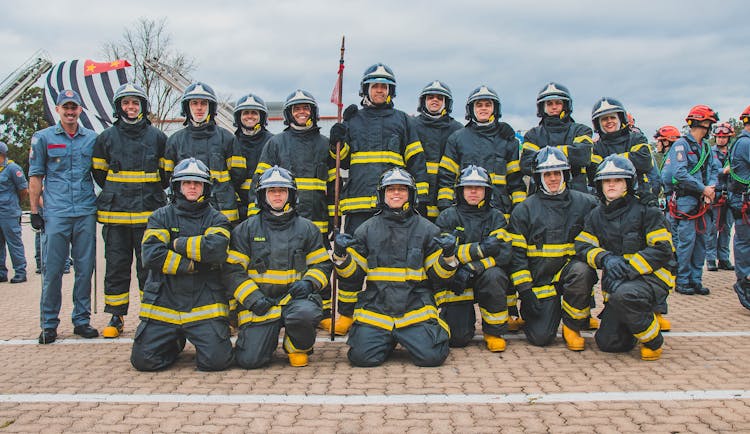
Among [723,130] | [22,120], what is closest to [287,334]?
[723,130]

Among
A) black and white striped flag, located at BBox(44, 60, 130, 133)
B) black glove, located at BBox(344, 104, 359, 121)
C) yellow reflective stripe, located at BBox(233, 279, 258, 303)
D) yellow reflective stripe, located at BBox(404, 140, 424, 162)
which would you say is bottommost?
yellow reflective stripe, located at BBox(233, 279, 258, 303)

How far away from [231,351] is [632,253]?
11.8 feet

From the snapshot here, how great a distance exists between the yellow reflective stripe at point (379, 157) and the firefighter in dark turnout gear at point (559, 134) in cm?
131

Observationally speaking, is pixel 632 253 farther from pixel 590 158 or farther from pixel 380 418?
pixel 380 418

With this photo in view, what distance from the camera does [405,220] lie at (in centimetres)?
554

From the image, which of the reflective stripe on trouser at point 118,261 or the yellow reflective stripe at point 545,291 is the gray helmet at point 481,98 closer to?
the yellow reflective stripe at point 545,291

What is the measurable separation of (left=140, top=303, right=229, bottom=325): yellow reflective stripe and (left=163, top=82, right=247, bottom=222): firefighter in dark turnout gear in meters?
1.31

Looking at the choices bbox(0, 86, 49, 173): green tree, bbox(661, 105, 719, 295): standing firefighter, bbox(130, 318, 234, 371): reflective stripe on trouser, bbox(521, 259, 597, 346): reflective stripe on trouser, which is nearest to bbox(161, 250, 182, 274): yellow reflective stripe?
bbox(130, 318, 234, 371): reflective stripe on trouser

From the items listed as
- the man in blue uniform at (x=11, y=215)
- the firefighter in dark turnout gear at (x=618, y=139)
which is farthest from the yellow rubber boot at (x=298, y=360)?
the man in blue uniform at (x=11, y=215)

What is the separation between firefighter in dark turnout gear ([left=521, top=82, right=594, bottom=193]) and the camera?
635 cm

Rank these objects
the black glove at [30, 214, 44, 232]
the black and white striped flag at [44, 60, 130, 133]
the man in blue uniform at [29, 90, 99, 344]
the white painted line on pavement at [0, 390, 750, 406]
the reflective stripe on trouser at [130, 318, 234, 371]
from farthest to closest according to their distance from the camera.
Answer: the black and white striped flag at [44, 60, 130, 133] → the man in blue uniform at [29, 90, 99, 344] → the black glove at [30, 214, 44, 232] → the reflective stripe on trouser at [130, 318, 234, 371] → the white painted line on pavement at [0, 390, 750, 406]

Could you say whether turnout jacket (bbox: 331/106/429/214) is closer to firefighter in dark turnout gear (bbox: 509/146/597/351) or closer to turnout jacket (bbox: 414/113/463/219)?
turnout jacket (bbox: 414/113/463/219)

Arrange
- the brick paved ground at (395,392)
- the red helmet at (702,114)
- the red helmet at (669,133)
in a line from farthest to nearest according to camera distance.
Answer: the red helmet at (669,133), the red helmet at (702,114), the brick paved ground at (395,392)

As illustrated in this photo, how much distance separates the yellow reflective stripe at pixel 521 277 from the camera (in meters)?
5.77
